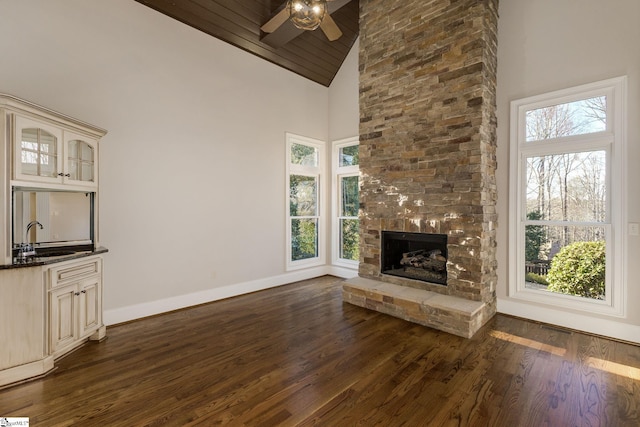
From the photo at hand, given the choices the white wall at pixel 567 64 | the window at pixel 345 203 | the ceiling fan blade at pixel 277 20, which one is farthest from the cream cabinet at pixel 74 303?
the white wall at pixel 567 64

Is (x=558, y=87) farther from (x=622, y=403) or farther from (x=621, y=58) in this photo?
(x=622, y=403)

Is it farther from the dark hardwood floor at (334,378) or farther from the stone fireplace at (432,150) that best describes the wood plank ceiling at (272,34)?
the dark hardwood floor at (334,378)

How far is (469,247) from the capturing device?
3451 mm

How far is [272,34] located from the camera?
420 centimetres

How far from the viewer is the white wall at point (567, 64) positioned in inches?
113

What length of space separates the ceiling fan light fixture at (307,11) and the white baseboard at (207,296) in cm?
351

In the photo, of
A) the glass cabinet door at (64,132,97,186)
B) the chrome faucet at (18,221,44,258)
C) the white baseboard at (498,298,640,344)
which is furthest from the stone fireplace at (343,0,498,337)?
the chrome faucet at (18,221,44,258)

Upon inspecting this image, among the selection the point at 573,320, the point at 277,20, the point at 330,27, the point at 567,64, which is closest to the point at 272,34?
the point at 277,20

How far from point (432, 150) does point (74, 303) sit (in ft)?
13.5

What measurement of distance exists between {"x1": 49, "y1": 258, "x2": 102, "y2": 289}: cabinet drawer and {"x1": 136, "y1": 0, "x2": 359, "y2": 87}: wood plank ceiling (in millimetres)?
3085

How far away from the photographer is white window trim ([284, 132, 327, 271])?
5.16 meters

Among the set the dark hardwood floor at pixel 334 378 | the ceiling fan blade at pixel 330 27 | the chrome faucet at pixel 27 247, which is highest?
the ceiling fan blade at pixel 330 27

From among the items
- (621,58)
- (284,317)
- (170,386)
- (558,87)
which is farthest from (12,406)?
(621,58)

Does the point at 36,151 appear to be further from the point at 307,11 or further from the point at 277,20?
the point at 277,20
